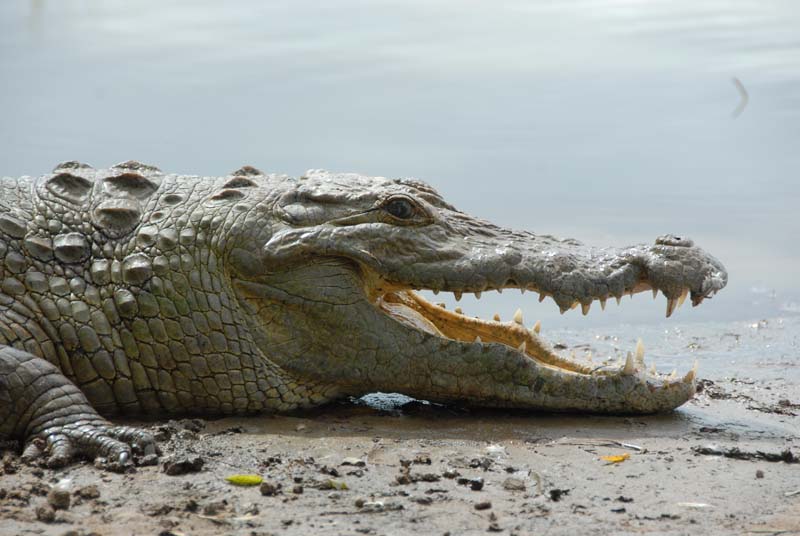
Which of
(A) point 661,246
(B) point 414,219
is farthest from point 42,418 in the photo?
(A) point 661,246

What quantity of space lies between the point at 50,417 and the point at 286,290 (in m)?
1.20

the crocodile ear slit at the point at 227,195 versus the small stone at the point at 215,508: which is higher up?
the crocodile ear slit at the point at 227,195

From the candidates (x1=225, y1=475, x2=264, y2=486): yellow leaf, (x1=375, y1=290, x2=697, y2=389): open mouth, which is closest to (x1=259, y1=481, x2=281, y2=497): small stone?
(x1=225, y1=475, x2=264, y2=486): yellow leaf

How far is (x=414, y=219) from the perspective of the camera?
5.10 metres

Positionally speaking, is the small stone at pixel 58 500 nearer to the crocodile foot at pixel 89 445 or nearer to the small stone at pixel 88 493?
the small stone at pixel 88 493

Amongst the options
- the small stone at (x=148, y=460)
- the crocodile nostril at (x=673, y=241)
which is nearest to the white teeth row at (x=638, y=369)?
the crocodile nostril at (x=673, y=241)

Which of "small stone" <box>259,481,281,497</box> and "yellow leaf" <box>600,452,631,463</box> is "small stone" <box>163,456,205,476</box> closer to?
"small stone" <box>259,481,281,497</box>

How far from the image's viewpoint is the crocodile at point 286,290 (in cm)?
489

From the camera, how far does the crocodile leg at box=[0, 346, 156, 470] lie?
423 centimetres

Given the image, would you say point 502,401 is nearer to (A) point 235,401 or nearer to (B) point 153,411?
(A) point 235,401

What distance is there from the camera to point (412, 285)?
5.01 meters

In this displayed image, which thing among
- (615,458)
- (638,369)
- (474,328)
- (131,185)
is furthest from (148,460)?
(638,369)

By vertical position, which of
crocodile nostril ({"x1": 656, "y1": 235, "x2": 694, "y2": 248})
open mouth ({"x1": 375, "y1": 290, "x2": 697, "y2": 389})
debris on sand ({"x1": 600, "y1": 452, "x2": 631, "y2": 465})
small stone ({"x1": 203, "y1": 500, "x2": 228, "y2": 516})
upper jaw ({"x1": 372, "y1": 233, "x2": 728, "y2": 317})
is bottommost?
small stone ({"x1": 203, "y1": 500, "x2": 228, "y2": 516})

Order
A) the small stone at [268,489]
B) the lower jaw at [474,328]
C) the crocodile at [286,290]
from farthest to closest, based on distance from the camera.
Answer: the lower jaw at [474,328]
the crocodile at [286,290]
the small stone at [268,489]
